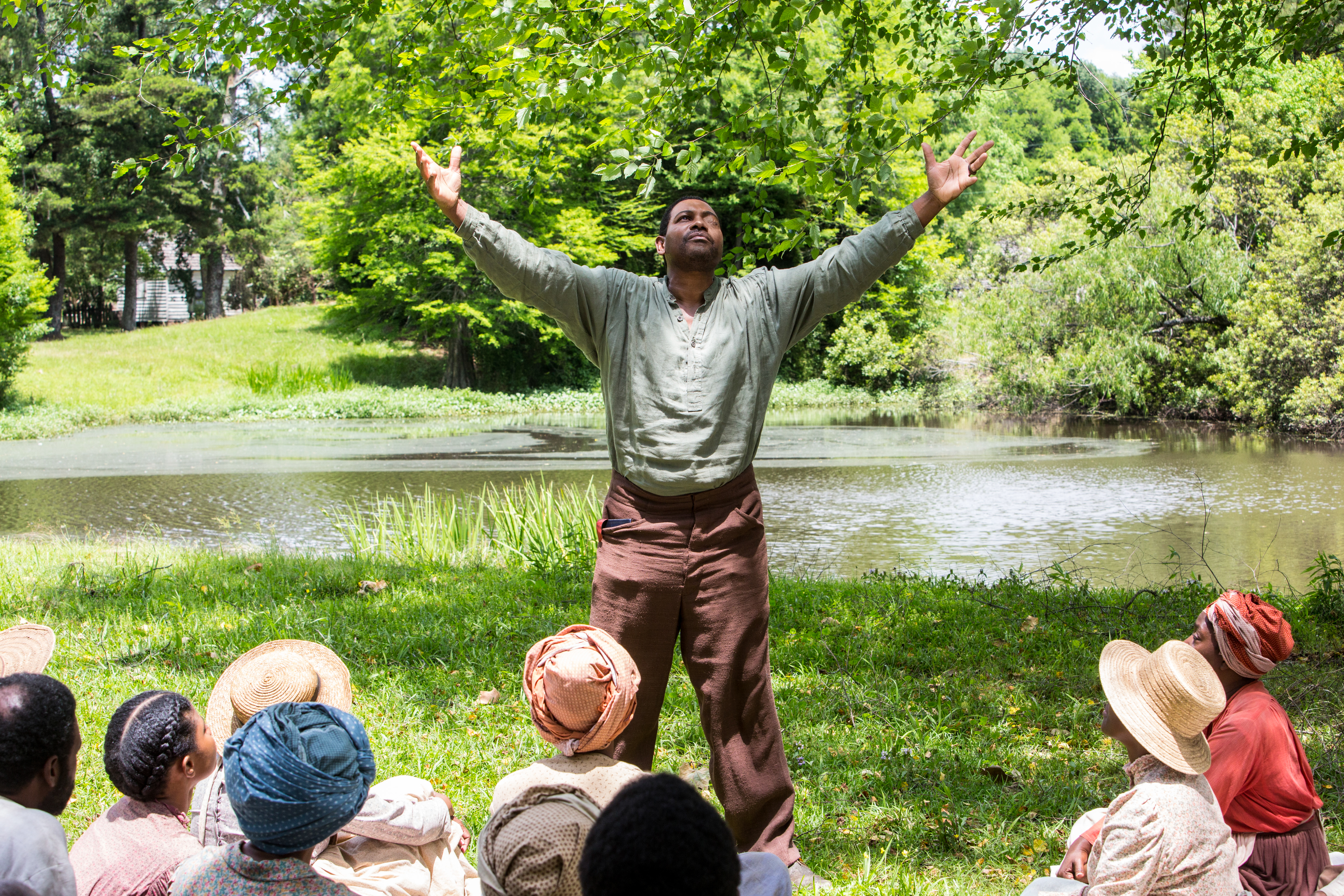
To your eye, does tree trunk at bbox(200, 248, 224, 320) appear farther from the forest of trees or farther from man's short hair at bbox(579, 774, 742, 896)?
man's short hair at bbox(579, 774, 742, 896)

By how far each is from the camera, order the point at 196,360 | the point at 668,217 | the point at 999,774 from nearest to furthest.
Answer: the point at 668,217
the point at 999,774
the point at 196,360

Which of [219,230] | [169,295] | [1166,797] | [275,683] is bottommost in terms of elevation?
[1166,797]

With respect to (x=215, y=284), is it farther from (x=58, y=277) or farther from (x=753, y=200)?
(x=753, y=200)

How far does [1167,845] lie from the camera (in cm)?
217

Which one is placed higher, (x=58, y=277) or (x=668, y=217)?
(x=58, y=277)

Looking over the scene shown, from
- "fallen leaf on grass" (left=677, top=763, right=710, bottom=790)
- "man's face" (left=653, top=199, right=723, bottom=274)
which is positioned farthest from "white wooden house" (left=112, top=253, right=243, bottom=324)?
"man's face" (left=653, top=199, right=723, bottom=274)

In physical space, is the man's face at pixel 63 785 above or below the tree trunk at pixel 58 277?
below

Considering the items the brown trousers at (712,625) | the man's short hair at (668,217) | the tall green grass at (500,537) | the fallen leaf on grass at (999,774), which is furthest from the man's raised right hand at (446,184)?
the tall green grass at (500,537)

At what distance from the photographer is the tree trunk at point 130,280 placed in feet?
125

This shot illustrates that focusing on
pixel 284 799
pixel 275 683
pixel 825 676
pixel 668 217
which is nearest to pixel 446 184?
pixel 668 217

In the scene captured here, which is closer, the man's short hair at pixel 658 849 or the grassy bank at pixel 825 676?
the man's short hair at pixel 658 849

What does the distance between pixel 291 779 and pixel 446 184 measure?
74.0 inches

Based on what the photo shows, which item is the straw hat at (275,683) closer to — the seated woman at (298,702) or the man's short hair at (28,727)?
the seated woman at (298,702)

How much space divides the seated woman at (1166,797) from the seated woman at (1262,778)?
25 centimetres
